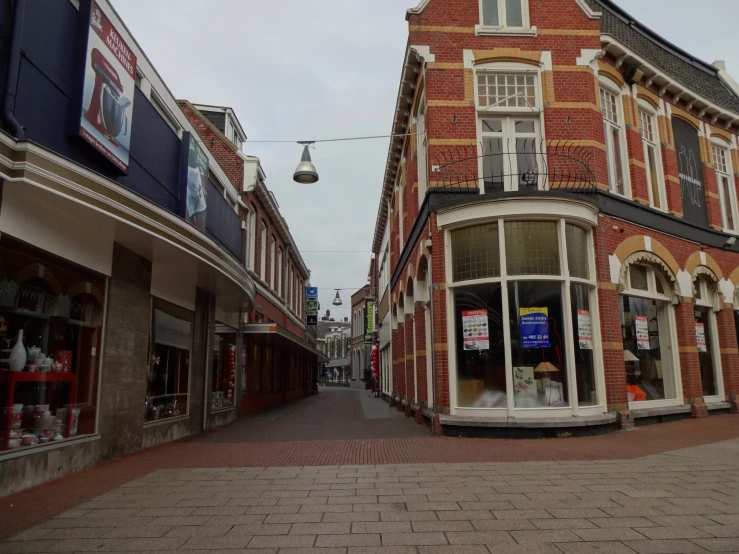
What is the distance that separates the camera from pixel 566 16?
476 inches

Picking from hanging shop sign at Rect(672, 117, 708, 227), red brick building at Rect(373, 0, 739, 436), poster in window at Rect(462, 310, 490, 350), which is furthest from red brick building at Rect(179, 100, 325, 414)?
hanging shop sign at Rect(672, 117, 708, 227)

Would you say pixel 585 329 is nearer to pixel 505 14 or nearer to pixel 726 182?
pixel 505 14

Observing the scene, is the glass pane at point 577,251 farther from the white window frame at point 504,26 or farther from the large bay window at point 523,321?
the white window frame at point 504,26

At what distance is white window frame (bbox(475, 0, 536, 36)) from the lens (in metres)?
11.9

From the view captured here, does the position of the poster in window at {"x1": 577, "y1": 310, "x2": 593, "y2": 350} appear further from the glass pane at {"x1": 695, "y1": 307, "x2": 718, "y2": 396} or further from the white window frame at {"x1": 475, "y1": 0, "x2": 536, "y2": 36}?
the white window frame at {"x1": 475, "y1": 0, "x2": 536, "y2": 36}

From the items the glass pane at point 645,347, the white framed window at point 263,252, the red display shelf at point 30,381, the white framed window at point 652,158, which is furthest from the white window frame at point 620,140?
the white framed window at point 263,252

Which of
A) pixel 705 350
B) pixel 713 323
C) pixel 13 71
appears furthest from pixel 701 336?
pixel 13 71

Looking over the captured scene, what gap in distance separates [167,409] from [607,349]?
8661 millimetres

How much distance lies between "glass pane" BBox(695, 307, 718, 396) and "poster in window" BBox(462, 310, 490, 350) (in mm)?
6910

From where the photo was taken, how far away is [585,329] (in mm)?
10672

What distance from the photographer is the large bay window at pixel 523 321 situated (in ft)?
33.4

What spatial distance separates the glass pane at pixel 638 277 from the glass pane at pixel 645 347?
12.6 inches

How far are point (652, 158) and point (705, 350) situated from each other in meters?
5.14

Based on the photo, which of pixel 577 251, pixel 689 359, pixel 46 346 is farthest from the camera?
pixel 689 359
